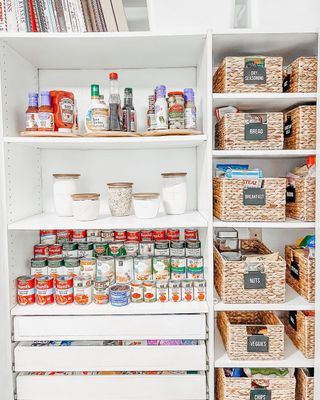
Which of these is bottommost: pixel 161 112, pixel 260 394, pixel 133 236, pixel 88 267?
pixel 260 394

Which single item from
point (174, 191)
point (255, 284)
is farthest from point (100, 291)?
point (255, 284)

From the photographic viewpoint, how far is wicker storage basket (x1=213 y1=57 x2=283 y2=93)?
4.38 ft

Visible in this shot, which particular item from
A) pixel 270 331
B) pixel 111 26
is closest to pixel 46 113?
pixel 111 26

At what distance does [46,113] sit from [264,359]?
51.0 inches

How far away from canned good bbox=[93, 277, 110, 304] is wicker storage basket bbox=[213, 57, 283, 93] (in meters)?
0.91

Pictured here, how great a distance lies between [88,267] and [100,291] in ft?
0.39

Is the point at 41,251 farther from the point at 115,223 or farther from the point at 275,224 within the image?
the point at 275,224

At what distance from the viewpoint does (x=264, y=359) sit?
1.36 metres

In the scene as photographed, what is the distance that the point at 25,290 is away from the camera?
1.43m

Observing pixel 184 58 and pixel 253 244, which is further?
pixel 253 244

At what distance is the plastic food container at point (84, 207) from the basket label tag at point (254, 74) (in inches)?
30.2

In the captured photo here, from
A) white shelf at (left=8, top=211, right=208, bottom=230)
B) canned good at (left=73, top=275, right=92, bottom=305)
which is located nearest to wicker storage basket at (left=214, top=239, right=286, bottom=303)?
white shelf at (left=8, top=211, right=208, bottom=230)

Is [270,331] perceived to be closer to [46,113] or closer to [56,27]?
[46,113]

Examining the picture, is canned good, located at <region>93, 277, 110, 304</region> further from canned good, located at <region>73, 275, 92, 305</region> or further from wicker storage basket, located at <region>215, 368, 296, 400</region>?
wicker storage basket, located at <region>215, 368, 296, 400</region>
